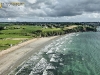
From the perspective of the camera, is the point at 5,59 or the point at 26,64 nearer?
the point at 26,64

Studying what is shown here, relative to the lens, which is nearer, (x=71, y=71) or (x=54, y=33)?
(x=71, y=71)

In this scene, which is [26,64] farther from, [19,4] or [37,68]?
[19,4]

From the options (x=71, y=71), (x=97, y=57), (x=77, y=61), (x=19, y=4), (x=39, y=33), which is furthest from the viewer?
(x=39, y=33)

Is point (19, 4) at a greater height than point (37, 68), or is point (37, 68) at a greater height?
point (19, 4)

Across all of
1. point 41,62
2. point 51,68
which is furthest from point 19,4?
point 51,68

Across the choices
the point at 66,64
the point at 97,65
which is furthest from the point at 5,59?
the point at 97,65

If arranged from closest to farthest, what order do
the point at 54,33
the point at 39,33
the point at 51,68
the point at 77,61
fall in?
the point at 51,68 → the point at 77,61 → the point at 39,33 → the point at 54,33

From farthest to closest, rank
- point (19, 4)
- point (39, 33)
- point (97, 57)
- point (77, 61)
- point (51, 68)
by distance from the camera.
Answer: point (39, 33) → point (19, 4) → point (97, 57) → point (77, 61) → point (51, 68)

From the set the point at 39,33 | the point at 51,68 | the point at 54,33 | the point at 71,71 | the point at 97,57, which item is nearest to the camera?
the point at 71,71

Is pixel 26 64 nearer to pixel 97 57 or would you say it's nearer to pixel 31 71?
pixel 31 71
